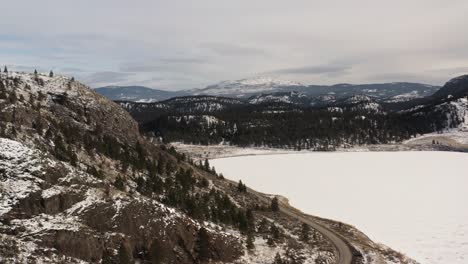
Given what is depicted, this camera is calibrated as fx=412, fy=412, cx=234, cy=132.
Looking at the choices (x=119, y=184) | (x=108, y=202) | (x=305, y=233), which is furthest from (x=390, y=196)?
(x=108, y=202)

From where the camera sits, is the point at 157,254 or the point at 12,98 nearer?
the point at 157,254

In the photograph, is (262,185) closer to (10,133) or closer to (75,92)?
(75,92)

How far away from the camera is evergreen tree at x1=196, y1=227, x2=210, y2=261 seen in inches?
1724

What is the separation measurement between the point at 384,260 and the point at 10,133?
47965mm

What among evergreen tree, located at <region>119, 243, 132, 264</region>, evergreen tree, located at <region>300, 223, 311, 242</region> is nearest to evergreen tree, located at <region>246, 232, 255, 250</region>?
evergreen tree, located at <region>300, 223, 311, 242</region>

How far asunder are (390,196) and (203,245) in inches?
2198

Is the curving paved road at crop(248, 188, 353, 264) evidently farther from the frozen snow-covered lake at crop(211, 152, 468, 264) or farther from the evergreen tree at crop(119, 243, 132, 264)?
the evergreen tree at crop(119, 243, 132, 264)

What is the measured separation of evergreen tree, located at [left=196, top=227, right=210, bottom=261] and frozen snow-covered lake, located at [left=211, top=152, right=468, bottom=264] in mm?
26326

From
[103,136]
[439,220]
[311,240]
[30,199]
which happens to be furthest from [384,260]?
[103,136]

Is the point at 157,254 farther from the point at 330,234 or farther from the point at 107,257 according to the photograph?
the point at 330,234

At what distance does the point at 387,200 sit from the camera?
83.1 m

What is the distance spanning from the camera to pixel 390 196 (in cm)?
8681

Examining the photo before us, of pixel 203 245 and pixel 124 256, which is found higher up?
pixel 124 256

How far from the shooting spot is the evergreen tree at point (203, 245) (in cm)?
4380
